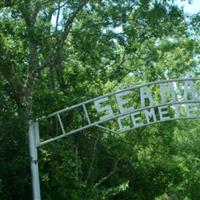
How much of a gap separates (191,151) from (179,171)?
4.69 m

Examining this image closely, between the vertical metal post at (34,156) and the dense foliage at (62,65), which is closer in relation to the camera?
the vertical metal post at (34,156)

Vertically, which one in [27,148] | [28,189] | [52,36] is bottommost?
[28,189]

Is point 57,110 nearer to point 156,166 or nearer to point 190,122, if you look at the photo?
point 156,166

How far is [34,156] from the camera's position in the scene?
11.3 m

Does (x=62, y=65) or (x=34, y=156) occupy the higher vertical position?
(x=62, y=65)

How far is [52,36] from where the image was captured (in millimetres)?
11711

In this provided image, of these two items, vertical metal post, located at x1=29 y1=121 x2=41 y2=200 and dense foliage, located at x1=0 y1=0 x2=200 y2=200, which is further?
dense foliage, located at x1=0 y1=0 x2=200 y2=200

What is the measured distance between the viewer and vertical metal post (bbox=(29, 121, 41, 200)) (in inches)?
436

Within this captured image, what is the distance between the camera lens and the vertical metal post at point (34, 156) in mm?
11062

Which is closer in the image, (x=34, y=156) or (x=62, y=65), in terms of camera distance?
(x=34, y=156)

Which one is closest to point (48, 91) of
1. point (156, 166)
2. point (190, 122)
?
point (156, 166)

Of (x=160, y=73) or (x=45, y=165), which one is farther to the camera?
(x=160, y=73)

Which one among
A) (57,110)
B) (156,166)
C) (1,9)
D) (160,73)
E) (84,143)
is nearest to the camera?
(1,9)

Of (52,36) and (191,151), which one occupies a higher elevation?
(52,36)
